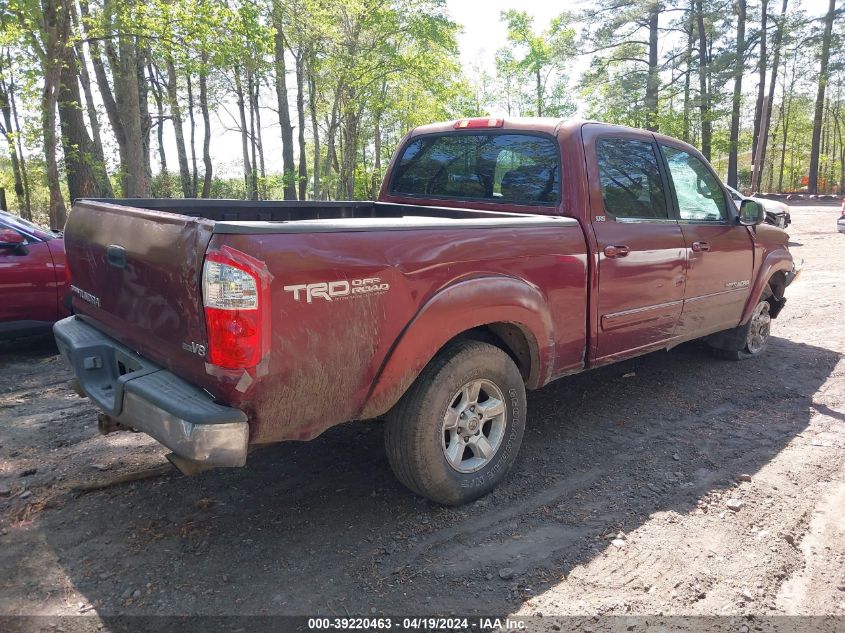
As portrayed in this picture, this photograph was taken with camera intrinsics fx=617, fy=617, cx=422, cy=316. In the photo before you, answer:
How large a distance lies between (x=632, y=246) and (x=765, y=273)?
2.33 m

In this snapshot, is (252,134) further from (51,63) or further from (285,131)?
(51,63)

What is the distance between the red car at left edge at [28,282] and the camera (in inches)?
224

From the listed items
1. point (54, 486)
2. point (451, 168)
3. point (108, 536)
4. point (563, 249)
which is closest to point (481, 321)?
point (563, 249)

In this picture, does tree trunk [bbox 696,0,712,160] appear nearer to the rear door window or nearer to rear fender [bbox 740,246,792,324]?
rear fender [bbox 740,246,792,324]

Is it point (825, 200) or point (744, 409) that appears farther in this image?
point (825, 200)

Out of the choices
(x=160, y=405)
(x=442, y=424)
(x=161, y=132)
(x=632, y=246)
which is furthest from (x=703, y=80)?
(x=160, y=405)

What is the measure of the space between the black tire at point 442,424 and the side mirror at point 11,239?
4698 millimetres

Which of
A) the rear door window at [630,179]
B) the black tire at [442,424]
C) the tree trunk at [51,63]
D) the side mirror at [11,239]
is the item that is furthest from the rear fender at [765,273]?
the tree trunk at [51,63]

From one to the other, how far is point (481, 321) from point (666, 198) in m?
2.14

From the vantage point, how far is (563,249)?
349 cm

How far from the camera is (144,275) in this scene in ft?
8.77

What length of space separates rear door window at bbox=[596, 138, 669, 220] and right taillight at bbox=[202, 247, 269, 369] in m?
2.43

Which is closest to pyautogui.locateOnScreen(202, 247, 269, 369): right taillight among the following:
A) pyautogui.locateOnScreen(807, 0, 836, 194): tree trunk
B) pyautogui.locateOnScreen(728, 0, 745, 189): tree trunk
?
pyautogui.locateOnScreen(728, 0, 745, 189): tree trunk

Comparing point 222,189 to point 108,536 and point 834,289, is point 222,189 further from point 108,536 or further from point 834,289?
point 108,536
